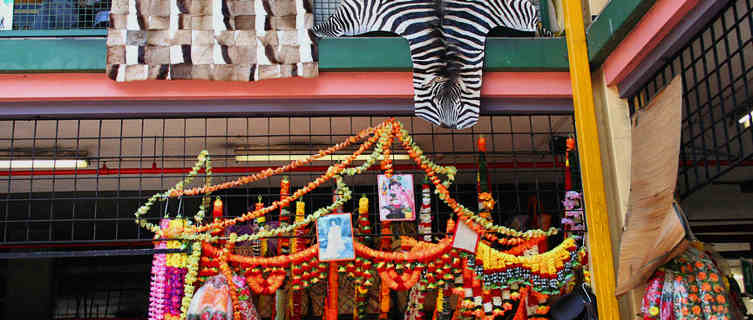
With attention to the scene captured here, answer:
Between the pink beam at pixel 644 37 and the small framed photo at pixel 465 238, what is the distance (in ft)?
4.20

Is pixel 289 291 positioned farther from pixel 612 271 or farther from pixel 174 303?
pixel 612 271

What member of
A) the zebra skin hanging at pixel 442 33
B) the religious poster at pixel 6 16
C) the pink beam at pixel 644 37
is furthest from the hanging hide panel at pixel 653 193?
the religious poster at pixel 6 16

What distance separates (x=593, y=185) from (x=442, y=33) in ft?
4.42

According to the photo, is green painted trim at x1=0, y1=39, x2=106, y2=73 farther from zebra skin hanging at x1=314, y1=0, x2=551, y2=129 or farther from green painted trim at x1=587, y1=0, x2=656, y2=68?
green painted trim at x1=587, y1=0, x2=656, y2=68

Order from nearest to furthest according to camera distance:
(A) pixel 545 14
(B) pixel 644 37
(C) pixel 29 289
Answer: (B) pixel 644 37
(A) pixel 545 14
(C) pixel 29 289

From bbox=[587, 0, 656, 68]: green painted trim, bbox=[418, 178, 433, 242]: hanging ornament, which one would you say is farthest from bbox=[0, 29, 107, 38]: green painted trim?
bbox=[587, 0, 656, 68]: green painted trim

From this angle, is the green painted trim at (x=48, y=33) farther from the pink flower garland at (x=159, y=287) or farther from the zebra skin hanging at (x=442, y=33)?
the zebra skin hanging at (x=442, y=33)

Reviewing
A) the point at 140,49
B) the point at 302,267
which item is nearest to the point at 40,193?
the point at 140,49

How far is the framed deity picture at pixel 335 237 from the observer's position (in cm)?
409

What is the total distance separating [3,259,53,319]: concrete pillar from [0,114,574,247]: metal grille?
39 centimetres

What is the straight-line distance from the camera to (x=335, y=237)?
4.10 m

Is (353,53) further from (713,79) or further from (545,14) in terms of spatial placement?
(713,79)

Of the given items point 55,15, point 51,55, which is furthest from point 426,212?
point 55,15

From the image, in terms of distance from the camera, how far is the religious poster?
4.64 meters
